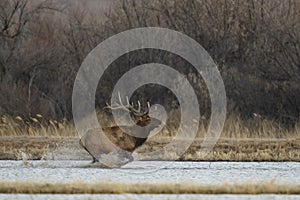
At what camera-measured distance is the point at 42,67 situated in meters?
27.1

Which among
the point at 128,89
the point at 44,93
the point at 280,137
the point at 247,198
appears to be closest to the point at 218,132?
the point at 280,137

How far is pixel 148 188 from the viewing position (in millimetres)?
12375

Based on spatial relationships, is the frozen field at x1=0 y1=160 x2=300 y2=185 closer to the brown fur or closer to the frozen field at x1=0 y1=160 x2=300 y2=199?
the frozen field at x1=0 y1=160 x2=300 y2=199

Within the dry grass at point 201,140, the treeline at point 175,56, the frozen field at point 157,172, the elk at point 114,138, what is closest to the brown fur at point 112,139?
the elk at point 114,138

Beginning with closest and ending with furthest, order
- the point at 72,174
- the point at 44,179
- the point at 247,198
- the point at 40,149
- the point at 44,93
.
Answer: the point at 247,198
the point at 44,179
the point at 72,174
the point at 40,149
the point at 44,93

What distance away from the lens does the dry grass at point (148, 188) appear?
1215 cm

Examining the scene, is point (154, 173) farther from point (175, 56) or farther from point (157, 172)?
point (175, 56)

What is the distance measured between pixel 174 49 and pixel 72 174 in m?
11.1

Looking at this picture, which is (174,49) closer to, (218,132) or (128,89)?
(128,89)

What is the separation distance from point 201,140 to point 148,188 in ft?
27.1

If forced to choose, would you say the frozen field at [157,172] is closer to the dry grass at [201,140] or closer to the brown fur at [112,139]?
the brown fur at [112,139]

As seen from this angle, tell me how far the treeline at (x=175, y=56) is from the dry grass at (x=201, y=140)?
3.27 feet

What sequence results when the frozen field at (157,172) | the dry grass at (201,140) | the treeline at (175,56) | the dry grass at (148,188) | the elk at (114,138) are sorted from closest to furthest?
the dry grass at (148,188) < the frozen field at (157,172) < the elk at (114,138) < the dry grass at (201,140) < the treeline at (175,56)

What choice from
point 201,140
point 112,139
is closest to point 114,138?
point 112,139
